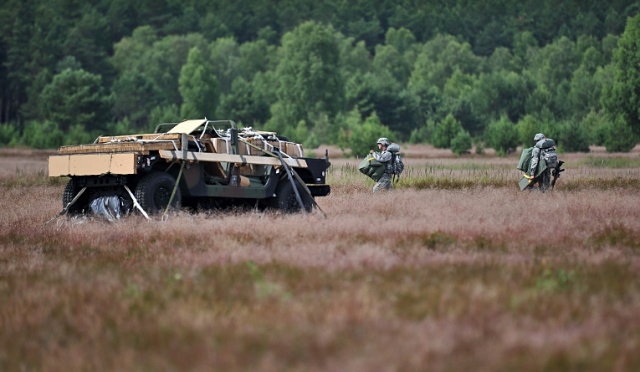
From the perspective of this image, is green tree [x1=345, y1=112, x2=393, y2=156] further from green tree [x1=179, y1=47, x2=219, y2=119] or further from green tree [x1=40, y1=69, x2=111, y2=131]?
green tree [x1=179, y1=47, x2=219, y2=119]

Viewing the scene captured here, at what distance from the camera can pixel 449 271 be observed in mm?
10688

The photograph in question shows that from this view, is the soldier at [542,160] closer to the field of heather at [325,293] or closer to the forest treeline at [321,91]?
the field of heather at [325,293]

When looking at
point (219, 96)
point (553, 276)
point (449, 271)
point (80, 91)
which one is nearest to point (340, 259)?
point (449, 271)

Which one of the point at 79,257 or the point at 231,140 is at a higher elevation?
the point at 231,140

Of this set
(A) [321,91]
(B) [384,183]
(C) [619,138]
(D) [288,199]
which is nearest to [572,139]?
(C) [619,138]

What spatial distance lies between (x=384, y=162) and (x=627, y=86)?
136 feet

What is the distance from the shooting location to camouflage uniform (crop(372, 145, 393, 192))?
944 inches

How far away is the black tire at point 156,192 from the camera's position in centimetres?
1750

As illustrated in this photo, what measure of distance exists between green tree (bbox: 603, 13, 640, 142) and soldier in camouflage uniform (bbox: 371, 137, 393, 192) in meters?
40.2

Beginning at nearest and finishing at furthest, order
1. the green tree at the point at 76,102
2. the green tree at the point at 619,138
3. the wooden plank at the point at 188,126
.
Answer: the wooden plank at the point at 188,126 < the green tree at the point at 619,138 < the green tree at the point at 76,102

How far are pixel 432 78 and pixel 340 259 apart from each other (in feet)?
456

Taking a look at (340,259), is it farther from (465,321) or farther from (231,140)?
(231,140)

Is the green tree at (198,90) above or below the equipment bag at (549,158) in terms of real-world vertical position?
above

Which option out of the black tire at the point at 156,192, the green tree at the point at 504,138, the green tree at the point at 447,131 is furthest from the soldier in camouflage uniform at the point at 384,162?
the green tree at the point at 447,131
